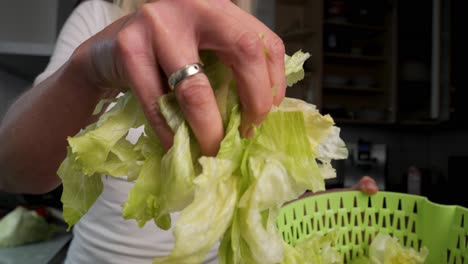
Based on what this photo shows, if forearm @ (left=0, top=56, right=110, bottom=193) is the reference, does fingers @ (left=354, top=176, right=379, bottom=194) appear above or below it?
below

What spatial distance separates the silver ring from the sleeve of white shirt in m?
0.48

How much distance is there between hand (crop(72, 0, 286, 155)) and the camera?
10.8 inches

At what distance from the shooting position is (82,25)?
0.74m

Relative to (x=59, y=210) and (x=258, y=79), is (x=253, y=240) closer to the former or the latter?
(x=258, y=79)

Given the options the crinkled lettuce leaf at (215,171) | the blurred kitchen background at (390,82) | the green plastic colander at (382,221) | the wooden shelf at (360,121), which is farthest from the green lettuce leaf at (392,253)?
the wooden shelf at (360,121)

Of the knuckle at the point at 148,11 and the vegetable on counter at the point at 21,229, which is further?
the vegetable on counter at the point at 21,229

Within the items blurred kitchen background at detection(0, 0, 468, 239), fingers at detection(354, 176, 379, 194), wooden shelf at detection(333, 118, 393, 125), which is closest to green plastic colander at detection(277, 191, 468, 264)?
fingers at detection(354, 176, 379, 194)

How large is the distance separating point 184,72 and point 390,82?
8.62 feet

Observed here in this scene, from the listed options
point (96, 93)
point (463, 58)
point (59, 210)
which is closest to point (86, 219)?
point (96, 93)

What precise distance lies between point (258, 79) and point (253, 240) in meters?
0.12

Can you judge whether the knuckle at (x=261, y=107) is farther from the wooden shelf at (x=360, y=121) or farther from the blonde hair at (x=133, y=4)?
the wooden shelf at (x=360, y=121)

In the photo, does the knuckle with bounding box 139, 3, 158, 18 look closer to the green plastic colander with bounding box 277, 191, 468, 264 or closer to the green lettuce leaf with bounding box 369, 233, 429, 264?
the green plastic colander with bounding box 277, 191, 468, 264

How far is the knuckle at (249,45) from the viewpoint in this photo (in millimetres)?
276

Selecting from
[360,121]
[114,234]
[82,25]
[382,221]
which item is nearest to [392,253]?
[382,221]
